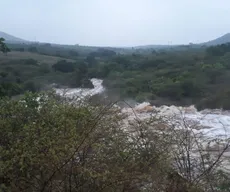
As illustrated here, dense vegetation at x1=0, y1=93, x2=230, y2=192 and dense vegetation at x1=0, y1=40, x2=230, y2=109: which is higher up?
dense vegetation at x1=0, y1=93, x2=230, y2=192

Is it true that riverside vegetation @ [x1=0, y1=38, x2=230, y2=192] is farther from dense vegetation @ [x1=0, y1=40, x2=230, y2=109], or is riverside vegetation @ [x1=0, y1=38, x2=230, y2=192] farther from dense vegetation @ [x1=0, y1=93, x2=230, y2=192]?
dense vegetation @ [x1=0, y1=40, x2=230, y2=109]

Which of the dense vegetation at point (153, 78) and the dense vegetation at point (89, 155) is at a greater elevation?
the dense vegetation at point (89, 155)

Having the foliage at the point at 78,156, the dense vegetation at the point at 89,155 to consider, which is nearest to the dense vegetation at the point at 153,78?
the dense vegetation at the point at 89,155

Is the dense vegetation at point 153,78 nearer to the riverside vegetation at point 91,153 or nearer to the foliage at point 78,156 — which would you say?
the riverside vegetation at point 91,153

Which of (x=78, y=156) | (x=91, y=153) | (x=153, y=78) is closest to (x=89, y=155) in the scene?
(x=91, y=153)

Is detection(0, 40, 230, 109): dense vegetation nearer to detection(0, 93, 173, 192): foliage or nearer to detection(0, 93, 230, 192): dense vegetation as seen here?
detection(0, 93, 230, 192): dense vegetation

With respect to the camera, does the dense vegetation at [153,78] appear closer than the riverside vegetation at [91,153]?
No

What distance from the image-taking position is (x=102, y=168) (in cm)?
332

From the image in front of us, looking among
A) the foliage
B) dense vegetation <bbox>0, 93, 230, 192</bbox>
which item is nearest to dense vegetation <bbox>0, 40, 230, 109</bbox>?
dense vegetation <bbox>0, 93, 230, 192</bbox>

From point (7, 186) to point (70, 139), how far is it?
0.64 metres

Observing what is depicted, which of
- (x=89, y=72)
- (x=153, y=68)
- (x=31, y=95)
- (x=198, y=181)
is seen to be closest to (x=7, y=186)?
(x=198, y=181)

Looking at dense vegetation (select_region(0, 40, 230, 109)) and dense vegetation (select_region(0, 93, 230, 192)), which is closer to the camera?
dense vegetation (select_region(0, 93, 230, 192))

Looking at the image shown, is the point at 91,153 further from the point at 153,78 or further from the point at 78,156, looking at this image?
the point at 153,78

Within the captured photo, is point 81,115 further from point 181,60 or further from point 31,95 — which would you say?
point 181,60
